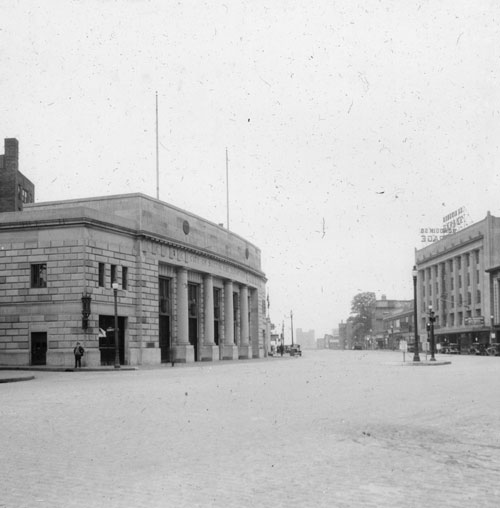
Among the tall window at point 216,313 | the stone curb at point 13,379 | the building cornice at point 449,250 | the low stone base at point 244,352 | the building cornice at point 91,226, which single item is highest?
the building cornice at point 449,250

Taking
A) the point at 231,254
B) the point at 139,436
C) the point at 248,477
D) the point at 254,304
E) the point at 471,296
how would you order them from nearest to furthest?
the point at 248,477, the point at 139,436, the point at 231,254, the point at 254,304, the point at 471,296

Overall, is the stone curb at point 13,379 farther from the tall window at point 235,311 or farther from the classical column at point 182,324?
the tall window at point 235,311

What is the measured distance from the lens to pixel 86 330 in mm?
45906

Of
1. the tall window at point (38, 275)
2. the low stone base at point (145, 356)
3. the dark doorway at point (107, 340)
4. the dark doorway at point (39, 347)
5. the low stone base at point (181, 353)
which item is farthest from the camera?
the low stone base at point (181, 353)

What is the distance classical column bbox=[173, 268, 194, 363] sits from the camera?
5959 centimetres

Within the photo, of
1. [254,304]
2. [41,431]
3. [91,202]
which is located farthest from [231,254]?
[41,431]

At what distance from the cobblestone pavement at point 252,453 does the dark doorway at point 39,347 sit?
29660 millimetres

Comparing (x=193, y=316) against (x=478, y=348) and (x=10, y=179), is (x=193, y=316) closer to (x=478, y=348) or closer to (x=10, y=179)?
(x=10, y=179)

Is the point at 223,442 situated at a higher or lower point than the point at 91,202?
lower

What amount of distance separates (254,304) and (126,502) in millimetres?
79399

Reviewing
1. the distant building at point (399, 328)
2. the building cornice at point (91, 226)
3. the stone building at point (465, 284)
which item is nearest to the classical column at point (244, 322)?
the building cornice at point (91, 226)

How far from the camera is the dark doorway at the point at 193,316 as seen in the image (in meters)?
64.4

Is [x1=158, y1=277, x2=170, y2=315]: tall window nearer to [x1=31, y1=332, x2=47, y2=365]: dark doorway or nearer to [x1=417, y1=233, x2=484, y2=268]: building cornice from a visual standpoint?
[x1=31, y1=332, x2=47, y2=365]: dark doorway

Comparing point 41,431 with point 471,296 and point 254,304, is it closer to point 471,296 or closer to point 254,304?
point 254,304
